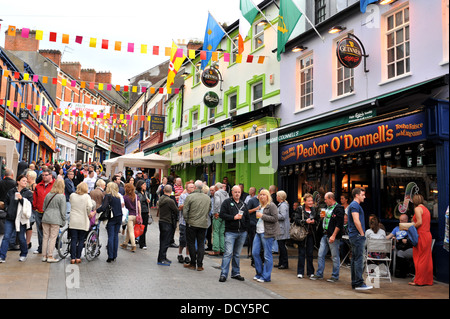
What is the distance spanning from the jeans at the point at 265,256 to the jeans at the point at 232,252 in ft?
1.05

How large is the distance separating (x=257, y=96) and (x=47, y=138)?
23.5 m

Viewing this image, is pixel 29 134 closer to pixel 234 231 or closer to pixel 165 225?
pixel 165 225

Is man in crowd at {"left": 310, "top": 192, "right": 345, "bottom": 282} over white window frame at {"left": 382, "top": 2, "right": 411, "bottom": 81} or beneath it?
beneath

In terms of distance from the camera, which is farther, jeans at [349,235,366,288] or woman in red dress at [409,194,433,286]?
woman in red dress at [409,194,433,286]

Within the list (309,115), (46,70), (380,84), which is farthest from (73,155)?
(380,84)

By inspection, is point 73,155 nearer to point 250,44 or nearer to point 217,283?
point 250,44

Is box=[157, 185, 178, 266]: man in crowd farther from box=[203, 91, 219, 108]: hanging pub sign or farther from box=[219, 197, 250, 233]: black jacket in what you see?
box=[203, 91, 219, 108]: hanging pub sign

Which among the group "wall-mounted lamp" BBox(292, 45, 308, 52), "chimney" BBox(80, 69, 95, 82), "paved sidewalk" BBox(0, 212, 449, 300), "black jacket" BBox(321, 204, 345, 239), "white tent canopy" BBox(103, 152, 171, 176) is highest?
"chimney" BBox(80, 69, 95, 82)

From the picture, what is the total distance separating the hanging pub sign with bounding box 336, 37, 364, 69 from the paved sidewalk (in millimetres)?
5181

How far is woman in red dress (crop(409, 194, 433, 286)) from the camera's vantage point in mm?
7984

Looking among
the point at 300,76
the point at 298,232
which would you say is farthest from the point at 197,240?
the point at 300,76

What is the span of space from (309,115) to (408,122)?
4713 millimetres

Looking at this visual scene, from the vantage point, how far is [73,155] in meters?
44.8

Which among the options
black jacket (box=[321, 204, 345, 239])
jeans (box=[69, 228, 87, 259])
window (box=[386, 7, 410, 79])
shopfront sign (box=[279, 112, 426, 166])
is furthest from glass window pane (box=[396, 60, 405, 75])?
jeans (box=[69, 228, 87, 259])
